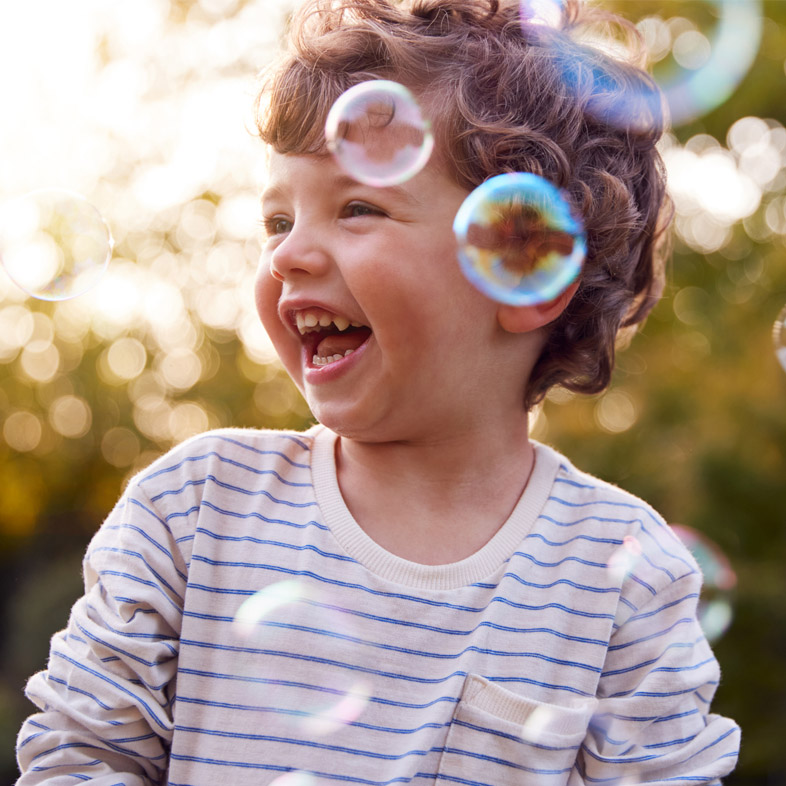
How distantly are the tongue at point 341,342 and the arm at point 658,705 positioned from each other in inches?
26.2

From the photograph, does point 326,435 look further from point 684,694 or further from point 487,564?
point 684,694

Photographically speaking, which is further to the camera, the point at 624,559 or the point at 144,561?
the point at 624,559

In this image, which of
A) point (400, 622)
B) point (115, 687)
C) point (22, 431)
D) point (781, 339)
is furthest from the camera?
point (22, 431)

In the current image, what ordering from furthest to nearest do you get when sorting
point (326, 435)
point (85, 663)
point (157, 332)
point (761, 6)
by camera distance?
point (157, 332) < point (761, 6) < point (326, 435) < point (85, 663)

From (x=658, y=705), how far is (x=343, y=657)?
1.77ft

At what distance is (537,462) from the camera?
1.81 meters

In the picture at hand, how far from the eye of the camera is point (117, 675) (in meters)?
1.43

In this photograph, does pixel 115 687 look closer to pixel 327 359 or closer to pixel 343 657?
pixel 343 657

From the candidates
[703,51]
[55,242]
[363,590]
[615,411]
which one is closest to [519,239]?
[363,590]

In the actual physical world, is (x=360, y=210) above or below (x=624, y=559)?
above

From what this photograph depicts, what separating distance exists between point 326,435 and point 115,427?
10.8 metres

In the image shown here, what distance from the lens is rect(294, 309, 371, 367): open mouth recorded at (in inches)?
62.7

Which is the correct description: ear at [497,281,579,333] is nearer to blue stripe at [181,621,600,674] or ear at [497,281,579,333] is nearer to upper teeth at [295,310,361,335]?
upper teeth at [295,310,361,335]

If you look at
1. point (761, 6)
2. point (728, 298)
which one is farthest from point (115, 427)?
point (761, 6)
